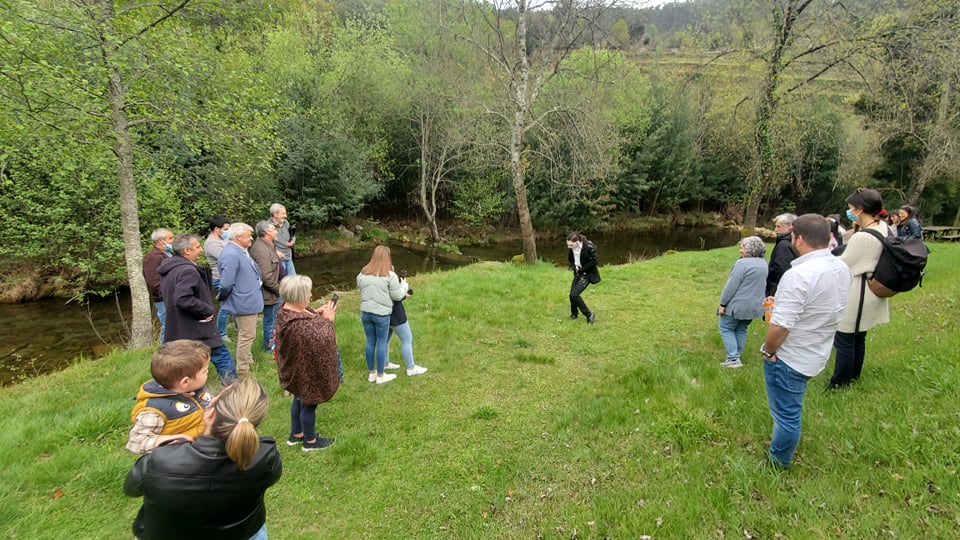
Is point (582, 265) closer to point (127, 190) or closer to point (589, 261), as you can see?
point (589, 261)

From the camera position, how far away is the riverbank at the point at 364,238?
42.9 ft

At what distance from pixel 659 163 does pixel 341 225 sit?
22.1m

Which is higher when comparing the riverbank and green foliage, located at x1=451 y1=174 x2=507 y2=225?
green foliage, located at x1=451 y1=174 x2=507 y2=225

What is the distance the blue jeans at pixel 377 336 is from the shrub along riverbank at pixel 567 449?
0.34 metres

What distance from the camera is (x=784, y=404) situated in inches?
126

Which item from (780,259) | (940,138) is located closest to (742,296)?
(780,259)

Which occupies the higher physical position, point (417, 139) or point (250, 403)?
point (417, 139)

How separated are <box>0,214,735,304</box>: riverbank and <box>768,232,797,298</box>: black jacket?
17.5 metres

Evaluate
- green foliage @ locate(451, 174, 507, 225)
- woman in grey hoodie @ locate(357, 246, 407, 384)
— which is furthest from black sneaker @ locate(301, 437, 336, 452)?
green foliage @ locate(451, 174, 507, 225)

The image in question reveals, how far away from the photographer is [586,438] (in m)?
4.29

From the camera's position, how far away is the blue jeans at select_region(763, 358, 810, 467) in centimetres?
310

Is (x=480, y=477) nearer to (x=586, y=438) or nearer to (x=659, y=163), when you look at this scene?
(x=586, y=438)

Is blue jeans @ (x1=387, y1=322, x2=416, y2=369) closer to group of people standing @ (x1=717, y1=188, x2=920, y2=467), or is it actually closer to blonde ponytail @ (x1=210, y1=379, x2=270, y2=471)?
blonde ponytail @ (x1=210, y1=379, x2=270, y2=471)

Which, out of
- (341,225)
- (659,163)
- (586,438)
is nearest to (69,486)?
(586,438)
